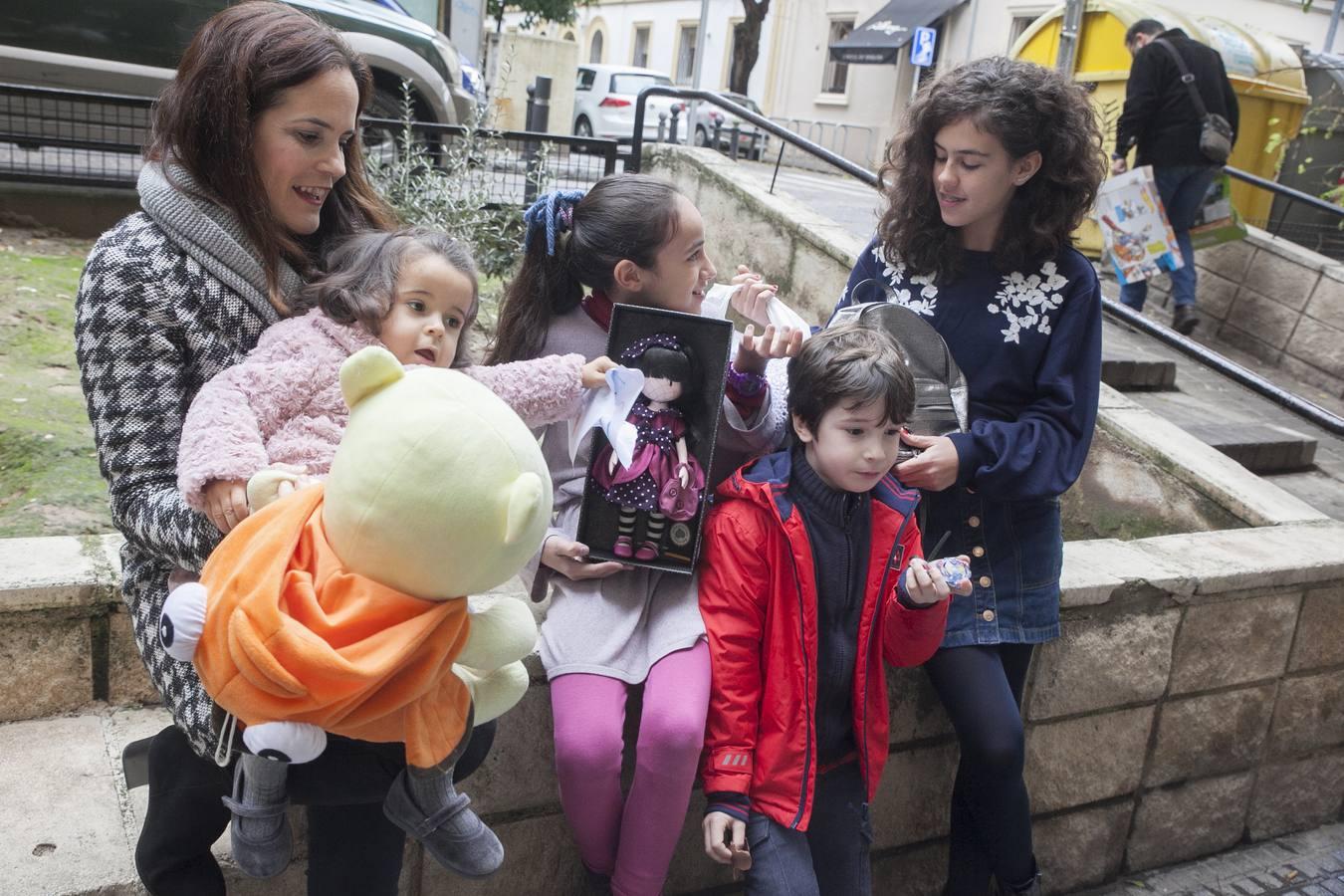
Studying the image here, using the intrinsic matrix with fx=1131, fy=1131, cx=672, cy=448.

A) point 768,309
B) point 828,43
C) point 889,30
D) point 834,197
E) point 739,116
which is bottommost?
point 768,309

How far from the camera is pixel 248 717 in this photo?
1598mm

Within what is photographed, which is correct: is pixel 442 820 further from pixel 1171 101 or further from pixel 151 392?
pixel 1171 101

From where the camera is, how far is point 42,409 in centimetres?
413

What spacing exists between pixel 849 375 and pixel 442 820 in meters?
1.21

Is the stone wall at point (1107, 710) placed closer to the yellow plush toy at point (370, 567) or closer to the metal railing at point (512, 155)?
the yellow plush toy at point (370, 567)

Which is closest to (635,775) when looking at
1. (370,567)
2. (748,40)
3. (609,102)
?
(370,567)

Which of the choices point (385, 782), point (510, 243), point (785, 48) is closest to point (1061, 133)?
point (385, 782)

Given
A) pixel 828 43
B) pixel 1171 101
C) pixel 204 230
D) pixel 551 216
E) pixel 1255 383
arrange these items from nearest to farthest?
pixel 204 230 → pixel 551 216 → pixel 1255 383 → pixel 1171 101 → pixel 828 43

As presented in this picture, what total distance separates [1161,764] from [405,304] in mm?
2586

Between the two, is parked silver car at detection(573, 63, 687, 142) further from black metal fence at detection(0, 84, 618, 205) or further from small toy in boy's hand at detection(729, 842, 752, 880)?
small toy in boy's hand at detection(729, 842, 752, 880)

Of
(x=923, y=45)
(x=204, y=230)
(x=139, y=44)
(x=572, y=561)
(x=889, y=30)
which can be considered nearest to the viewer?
(x=204, y=230)

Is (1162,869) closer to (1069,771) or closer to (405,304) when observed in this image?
(1069,771)

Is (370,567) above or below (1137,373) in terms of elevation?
above

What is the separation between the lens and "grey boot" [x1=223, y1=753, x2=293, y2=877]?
175 cm
